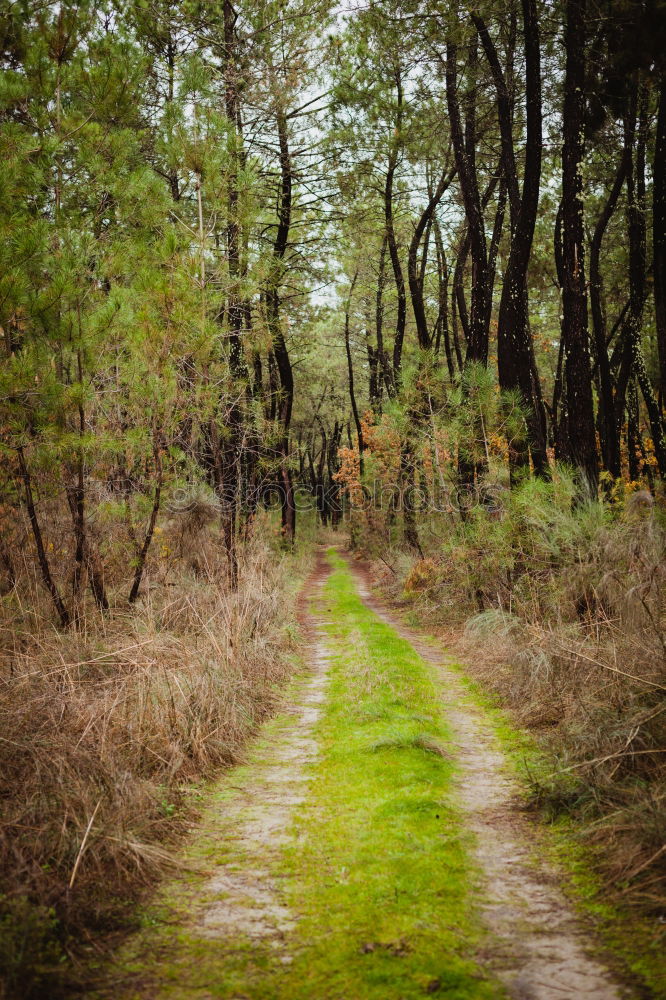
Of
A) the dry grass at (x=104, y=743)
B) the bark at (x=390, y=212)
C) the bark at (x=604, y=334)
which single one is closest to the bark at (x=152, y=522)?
the dry grass at (x=104, y=743)

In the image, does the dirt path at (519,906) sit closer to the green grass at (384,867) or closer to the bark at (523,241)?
the green grass at (384,867)

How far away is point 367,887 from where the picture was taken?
9.93 feet

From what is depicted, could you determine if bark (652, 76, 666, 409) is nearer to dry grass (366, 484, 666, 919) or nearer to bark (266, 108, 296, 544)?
dry grass (366, 484, 666, 919)

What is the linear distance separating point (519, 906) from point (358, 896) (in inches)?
26.7

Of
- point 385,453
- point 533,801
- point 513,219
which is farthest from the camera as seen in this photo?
point 385,453

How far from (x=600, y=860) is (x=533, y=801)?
720 millimetres

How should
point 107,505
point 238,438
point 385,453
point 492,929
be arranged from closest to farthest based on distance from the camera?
point 492,929 < point 107,505 < point 238,438 < point 385,453

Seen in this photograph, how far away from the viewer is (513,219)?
10.9 m

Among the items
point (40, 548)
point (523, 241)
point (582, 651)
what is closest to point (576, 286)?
point (523, 241)

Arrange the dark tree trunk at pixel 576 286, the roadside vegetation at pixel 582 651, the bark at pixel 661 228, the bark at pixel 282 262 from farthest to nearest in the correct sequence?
the bark at pixel 282 262, the bark at pixel 661 228, the dark tree trunk at pixel 576 286, the roadside vegetation at pixel 582 651

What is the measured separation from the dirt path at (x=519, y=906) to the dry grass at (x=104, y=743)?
154cm

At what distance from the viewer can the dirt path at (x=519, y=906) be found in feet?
7.81

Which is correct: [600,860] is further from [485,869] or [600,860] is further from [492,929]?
[492,929]

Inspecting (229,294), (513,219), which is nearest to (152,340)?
(229,294)
